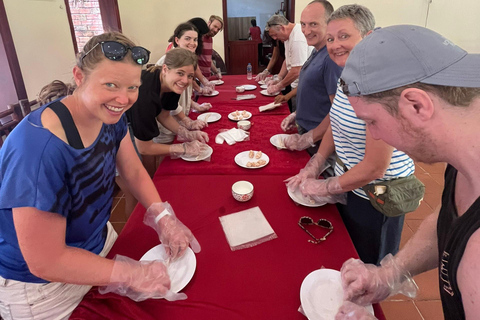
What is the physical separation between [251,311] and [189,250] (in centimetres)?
35

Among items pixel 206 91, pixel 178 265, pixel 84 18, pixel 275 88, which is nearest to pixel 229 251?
pixel 178 265

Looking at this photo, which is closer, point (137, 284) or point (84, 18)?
point (137, 284)

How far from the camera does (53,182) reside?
0.88 m

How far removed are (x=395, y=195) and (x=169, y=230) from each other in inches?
39.3

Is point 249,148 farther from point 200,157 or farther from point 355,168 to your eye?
point 355,168

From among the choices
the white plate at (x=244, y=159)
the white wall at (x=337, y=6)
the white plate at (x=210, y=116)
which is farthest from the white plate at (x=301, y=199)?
the white wall at (x=337, y=6)

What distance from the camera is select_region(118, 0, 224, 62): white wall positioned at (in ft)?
18.4

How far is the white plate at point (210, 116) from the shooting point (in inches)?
109

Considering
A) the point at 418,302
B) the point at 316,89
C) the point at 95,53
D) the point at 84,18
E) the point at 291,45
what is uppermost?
the point at 84,18

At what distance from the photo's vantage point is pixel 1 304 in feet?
3.61

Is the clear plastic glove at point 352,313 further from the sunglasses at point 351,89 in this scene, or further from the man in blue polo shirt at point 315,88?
the man in blue polo shirt at point 315,88

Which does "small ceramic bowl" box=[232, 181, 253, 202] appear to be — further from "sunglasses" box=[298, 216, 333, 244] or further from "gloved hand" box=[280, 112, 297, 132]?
"gloved hand" box=[280, 112, 297, 132]

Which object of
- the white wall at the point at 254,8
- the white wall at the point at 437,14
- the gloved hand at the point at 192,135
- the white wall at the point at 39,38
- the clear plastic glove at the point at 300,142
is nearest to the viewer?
the clear plastic glove at the point at 300,142

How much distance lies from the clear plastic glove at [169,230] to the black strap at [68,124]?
1.56ft
